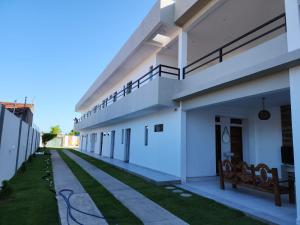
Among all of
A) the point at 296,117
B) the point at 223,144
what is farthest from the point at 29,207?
the point at 223,144

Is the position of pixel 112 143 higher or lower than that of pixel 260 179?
higher

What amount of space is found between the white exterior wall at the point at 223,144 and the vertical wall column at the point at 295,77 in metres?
4.37

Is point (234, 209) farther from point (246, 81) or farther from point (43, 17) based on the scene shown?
point (43, 17)

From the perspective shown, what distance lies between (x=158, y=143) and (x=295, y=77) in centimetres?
656

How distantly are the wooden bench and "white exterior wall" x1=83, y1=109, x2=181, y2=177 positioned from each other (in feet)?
6.69

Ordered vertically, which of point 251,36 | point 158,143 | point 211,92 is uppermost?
point 251,36

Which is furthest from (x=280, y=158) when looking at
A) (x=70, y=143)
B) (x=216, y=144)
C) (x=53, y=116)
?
(x=53, y=116)

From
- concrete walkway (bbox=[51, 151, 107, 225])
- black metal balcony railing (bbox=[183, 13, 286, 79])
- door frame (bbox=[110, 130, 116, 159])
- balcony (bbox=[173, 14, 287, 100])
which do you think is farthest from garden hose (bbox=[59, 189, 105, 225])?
door frame (bbox=[110, 130, 116, 159])

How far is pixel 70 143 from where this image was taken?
4266 centimetres

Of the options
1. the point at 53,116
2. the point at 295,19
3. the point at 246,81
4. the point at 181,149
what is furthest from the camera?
the point at 53,116

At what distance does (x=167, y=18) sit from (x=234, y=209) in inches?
281

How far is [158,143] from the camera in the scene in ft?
32.1

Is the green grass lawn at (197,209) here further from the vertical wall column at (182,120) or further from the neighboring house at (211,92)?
the neighboring house at (211,92)

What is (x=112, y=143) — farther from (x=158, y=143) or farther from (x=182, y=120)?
(x=182, y=120)
